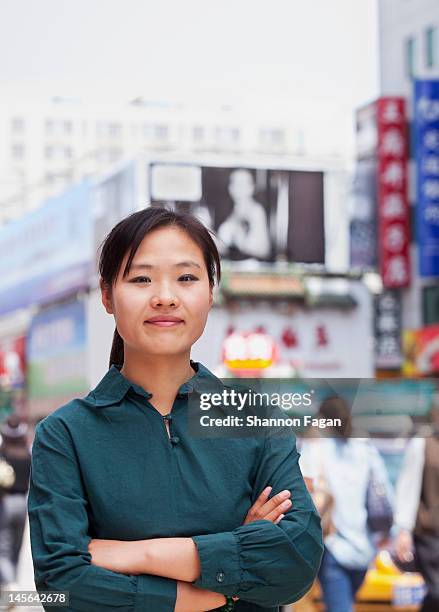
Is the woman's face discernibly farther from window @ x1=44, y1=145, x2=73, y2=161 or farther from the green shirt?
window @ x1=44, y1=145, x2=73, y2=161

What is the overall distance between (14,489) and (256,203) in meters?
5.80

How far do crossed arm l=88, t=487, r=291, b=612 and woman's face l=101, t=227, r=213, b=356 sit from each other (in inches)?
6.0

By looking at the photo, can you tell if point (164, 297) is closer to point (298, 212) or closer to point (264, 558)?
point (264, 558)

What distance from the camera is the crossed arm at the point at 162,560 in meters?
0.90

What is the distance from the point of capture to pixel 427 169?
8438mm

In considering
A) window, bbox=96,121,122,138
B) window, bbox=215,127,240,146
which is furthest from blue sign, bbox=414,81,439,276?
window, bbox=215,127,240,146

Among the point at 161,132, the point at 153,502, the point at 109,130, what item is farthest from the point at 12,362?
the point at 153,502

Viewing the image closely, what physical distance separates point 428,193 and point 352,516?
6.65 meters

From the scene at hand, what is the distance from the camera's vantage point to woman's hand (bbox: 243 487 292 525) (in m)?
0.93

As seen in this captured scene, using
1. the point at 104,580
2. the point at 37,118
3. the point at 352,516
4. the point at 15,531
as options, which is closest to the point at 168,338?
the point at 104,580

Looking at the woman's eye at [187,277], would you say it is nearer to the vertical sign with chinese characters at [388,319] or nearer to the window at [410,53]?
the vertical sign with chinese characters at [388,319]

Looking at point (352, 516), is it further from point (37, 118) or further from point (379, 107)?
point (37, 118)

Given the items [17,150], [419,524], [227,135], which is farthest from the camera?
[17,150]

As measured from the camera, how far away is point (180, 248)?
3.18 ft
